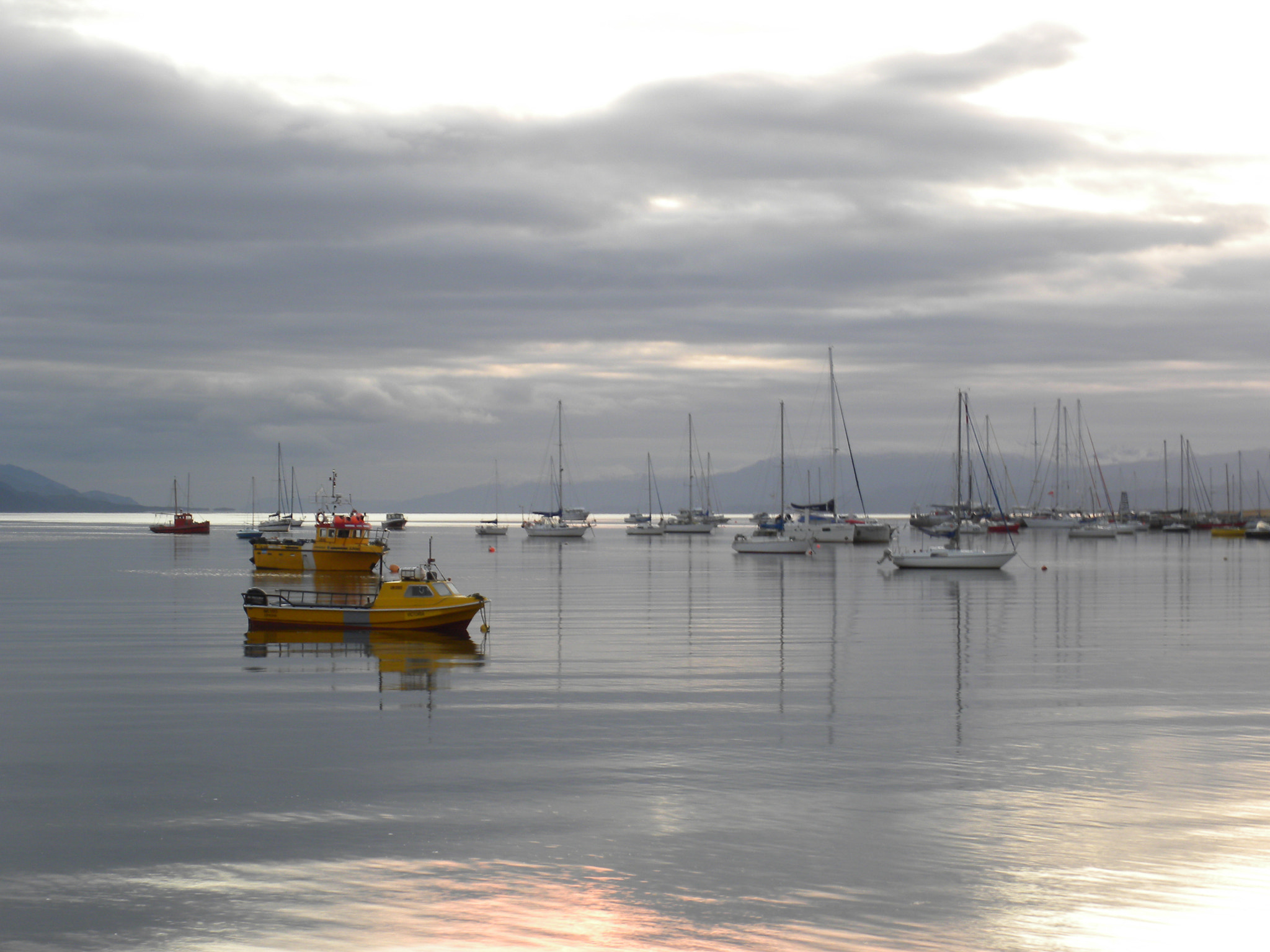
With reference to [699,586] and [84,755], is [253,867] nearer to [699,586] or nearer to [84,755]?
[84,755]

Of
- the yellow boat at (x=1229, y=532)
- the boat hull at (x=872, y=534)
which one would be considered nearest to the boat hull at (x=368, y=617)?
the boat hull at (x=872, y=534)

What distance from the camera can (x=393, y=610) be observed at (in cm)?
4588

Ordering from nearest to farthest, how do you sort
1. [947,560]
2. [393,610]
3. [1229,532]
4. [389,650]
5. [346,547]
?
[389,650]
[393,610]
[346,547]
[947,560]
[1229,532]

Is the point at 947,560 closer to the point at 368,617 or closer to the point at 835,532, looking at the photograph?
the point at 368,617

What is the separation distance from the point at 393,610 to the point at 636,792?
27.5 m

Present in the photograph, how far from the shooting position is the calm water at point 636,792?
14.1 meters

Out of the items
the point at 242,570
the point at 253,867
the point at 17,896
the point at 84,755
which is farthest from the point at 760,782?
the point at 242,570

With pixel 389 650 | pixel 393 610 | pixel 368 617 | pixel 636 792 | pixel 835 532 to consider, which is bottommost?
pixel 835 532

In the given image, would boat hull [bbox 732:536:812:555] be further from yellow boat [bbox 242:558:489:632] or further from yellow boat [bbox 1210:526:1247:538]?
yellow boat [bbox 1210:526:1247:538]

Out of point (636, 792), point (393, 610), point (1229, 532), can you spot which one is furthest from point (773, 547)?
point (1229, 532)

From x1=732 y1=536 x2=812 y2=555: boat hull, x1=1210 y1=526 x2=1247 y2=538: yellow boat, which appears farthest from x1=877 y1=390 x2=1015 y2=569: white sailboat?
x1=1210 y1=526 x2=1247 y2=538: yellow boat

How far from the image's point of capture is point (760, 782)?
2083 centimetres

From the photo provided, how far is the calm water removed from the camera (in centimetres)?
1407

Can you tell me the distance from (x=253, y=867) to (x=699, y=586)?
6435cm
